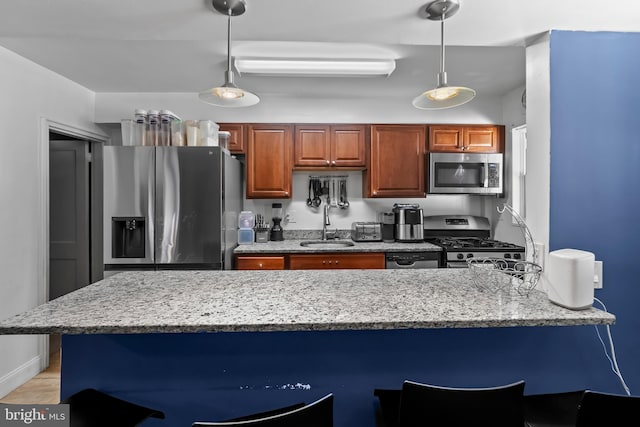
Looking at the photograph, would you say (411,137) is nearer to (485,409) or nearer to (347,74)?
(347,74)

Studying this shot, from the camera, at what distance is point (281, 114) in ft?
Result: 11.6

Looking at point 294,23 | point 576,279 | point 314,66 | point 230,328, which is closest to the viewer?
point 230,328

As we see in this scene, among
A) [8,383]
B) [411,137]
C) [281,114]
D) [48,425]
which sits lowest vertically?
[8,383]

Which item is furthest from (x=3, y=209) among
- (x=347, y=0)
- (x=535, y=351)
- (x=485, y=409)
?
(x=535, y=351)

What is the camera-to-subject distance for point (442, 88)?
170 centimetres

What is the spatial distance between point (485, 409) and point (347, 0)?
160 centimetres

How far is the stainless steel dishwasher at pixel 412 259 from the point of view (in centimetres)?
316

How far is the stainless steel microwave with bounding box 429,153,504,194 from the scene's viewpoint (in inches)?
134

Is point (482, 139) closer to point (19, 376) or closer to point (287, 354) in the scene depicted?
point (287, 354)

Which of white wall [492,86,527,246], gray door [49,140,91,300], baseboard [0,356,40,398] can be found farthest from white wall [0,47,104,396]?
white wall [492,86,527,246]

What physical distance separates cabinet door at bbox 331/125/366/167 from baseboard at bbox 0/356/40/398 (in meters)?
2.98

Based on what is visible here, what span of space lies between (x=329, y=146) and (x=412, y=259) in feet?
4.44

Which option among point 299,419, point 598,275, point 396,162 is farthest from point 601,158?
point 396,162

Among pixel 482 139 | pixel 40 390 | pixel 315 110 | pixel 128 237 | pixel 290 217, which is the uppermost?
pixel 315 110
